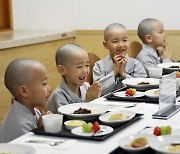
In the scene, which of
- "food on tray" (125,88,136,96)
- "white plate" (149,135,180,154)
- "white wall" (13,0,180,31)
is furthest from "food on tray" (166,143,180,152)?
"white wall" (13,0,180,31)

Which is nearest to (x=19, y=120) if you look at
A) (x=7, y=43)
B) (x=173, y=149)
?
(x=173, y=149)

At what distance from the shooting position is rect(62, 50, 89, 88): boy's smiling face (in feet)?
8.84

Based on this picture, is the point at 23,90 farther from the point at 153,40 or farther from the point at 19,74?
the point at 153,40

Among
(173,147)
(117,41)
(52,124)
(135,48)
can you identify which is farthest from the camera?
(135,48)

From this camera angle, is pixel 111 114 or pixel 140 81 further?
pixel 140 81

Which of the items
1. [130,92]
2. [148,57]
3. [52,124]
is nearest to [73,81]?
[130,92]

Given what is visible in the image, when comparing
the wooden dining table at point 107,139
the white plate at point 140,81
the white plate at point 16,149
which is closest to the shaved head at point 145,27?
the white plate at point 140,81

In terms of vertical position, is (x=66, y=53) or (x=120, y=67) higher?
(x=66, y=53)

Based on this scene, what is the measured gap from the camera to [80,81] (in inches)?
106

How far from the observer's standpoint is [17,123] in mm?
2053

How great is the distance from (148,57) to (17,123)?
206cm

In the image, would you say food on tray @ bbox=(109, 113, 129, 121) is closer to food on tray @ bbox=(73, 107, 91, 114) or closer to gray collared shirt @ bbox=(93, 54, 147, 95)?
food on tray @ bbox=(73, 107, 91, 114)

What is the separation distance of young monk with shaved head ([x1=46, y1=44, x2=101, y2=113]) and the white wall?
1.81m

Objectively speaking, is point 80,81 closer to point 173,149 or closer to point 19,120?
point 19,120
